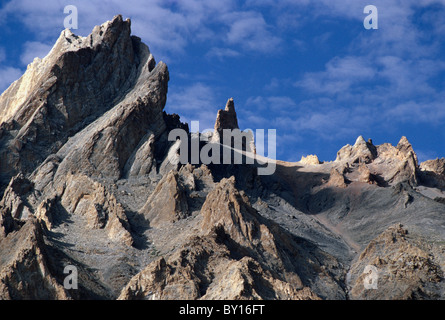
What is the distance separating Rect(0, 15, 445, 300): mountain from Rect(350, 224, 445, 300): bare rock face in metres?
0.27

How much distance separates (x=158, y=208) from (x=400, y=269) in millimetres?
39542

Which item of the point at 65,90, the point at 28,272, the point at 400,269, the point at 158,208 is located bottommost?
the point at 28,272

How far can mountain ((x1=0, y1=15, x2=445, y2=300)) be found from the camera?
97.4m

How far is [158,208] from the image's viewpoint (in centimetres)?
13125

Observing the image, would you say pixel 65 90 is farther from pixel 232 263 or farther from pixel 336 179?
pixel 232 263

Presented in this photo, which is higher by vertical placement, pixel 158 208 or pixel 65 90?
pixel 65 90

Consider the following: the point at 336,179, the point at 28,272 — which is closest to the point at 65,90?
the point at 336,179

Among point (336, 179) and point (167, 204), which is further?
point (336, 179)

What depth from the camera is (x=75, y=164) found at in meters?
146

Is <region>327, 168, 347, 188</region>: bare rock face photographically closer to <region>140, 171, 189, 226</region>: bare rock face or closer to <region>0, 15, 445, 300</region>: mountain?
<region>0, 15, 445, 300</region>: mountain

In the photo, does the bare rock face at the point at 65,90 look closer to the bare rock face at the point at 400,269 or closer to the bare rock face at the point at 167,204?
the bare rock face at the point at 167,204

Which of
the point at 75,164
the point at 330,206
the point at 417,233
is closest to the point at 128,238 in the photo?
the point at 75,164

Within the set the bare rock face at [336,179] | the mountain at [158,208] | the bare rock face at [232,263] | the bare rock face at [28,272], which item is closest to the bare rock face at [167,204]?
the mountain at [158,208]

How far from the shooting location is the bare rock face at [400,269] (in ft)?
341
